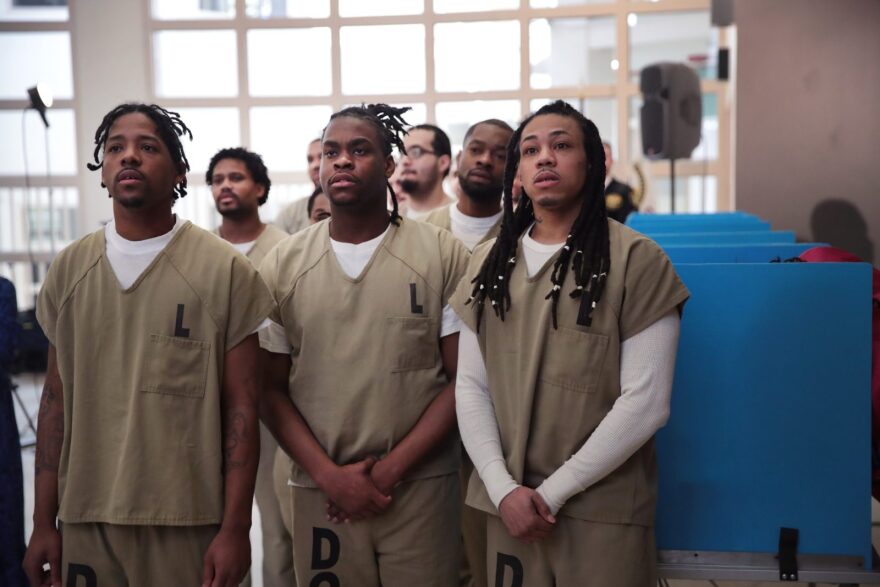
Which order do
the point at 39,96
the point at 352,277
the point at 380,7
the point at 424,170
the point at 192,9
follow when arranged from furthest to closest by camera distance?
1. the point at 192,9
2. the point at 380,7
3. the point at 39,96
4. the point at 424,170
5. the point at 352,277

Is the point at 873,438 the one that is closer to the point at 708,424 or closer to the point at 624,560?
the point at 708,424

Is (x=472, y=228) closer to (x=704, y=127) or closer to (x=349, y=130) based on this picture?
(x=349, y=130)

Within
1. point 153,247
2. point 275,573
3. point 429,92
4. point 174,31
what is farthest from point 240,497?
point 174,31

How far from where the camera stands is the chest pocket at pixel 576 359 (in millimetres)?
1802

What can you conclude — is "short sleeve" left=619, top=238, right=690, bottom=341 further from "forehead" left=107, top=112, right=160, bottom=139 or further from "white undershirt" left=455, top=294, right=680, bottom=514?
"forehead" left=107, top=112, right=160, bottom=139

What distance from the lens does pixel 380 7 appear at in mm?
9516

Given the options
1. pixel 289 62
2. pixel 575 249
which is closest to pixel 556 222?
pixel 575 249

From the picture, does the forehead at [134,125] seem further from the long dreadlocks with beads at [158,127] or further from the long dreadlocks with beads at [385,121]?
the long dreadlocks with beads at [385,121]

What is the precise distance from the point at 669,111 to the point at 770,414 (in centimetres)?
484

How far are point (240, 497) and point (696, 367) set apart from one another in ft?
3.33

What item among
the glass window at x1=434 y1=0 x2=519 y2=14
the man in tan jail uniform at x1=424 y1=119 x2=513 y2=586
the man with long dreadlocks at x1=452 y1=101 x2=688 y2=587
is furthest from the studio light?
the man with long dreadlocks at x1=452 y1=101 x2=688 y2=587

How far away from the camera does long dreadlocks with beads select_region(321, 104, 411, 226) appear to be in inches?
85.7

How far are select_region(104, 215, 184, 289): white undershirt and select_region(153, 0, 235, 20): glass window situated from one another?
8380mm

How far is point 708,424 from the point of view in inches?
78.2
